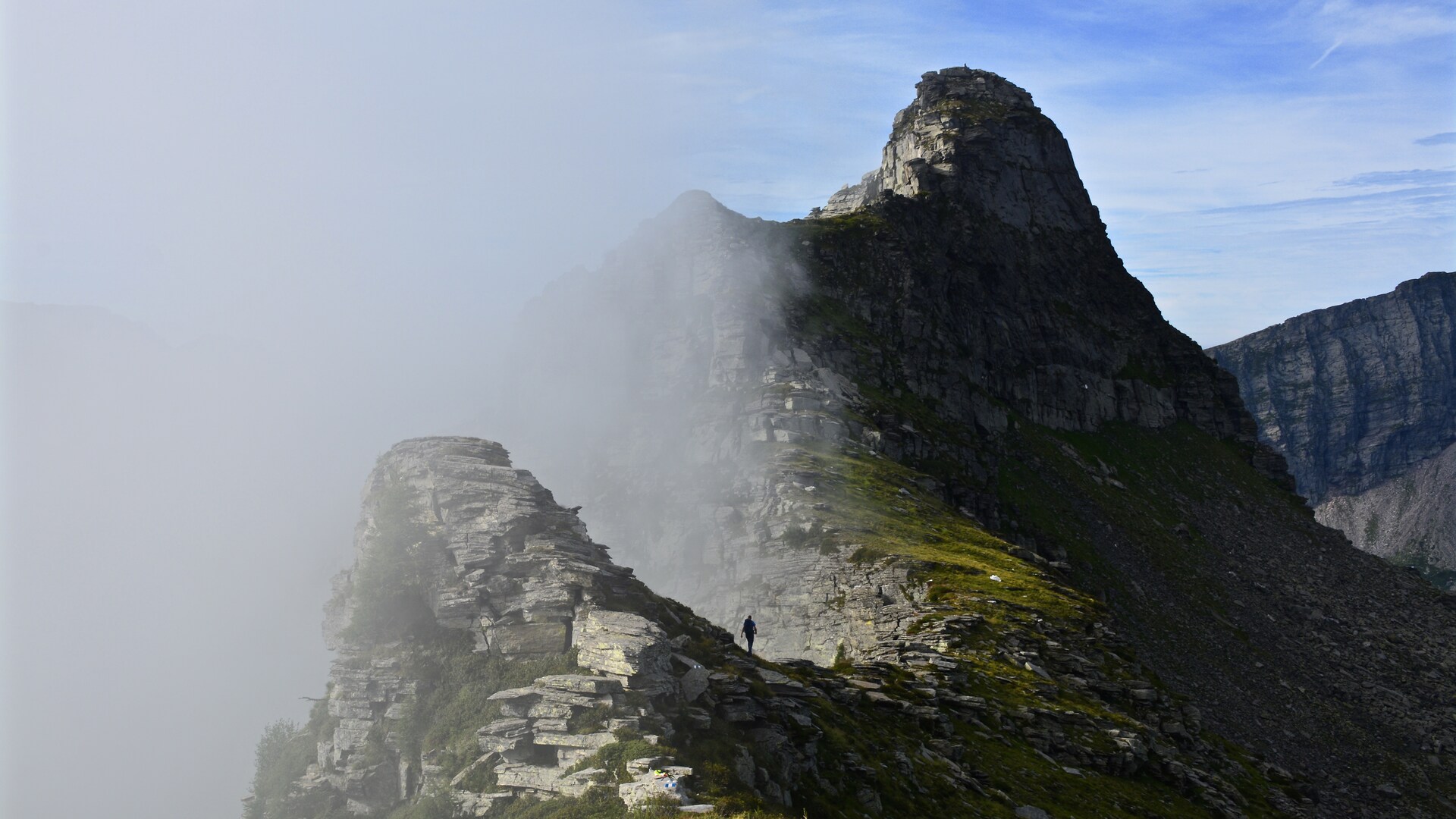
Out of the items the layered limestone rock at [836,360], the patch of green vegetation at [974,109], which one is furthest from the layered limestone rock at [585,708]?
the patch of green vegetation at [974,109]

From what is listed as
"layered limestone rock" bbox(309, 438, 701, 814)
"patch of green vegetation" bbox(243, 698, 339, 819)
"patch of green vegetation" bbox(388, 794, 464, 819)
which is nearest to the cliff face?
"layered limestone rock" bbox(309, 438, 701, 814)

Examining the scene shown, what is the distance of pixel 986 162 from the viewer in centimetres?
18262

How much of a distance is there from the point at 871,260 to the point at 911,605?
84517mm

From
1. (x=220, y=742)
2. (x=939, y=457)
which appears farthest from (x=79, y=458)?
(x=939, y=457)

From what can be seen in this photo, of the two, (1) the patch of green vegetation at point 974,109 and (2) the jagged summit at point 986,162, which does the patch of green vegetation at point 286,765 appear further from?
(1) the patch of green vegetation at point 974,109

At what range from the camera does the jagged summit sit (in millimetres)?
178875

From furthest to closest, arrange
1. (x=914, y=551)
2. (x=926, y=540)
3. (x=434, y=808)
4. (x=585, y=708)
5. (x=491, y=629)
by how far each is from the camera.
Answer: (x=926, y=540)
(x=914, y=551)
(x=491, y=629)
(x=585, y=708)
(x=434, y=808)

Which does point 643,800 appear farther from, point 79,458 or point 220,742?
point 79,458

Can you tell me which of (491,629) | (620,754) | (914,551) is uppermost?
(914,551)

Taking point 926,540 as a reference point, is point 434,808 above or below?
below

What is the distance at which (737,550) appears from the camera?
96125mm

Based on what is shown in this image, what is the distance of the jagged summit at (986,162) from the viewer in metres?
179

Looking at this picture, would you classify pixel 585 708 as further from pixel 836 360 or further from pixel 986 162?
pixel 986 162

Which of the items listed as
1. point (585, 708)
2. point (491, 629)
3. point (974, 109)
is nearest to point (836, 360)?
point (974, 109)
